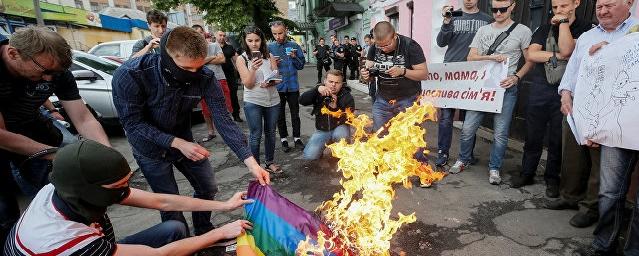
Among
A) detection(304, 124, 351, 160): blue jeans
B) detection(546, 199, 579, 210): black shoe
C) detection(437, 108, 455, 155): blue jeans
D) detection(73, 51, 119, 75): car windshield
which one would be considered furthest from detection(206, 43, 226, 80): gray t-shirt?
detection(546, 199, 579, 210): black shoe

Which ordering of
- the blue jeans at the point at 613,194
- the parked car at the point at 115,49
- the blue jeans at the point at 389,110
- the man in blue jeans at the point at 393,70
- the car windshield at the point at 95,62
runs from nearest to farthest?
the blue jeans at the point at 613,194
the man in blue jeans at the point at 393,70
the blue jeans at the point at 389,110
the car windshield at the point at 95,62
the parked car at the point at 115,49

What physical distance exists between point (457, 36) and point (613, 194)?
8.80 feet

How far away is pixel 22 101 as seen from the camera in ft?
8.00

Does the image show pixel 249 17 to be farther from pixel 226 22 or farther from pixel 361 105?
pixel 361 105

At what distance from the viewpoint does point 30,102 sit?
2492 mm

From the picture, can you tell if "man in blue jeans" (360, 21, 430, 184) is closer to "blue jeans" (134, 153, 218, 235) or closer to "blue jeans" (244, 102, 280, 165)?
"blue jeans" (244, 102, 280, 165)

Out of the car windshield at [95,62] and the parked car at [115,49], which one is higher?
the parked car at [115,49]

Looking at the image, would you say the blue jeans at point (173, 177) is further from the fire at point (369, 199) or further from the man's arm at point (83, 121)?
the fire at point (369, 199)

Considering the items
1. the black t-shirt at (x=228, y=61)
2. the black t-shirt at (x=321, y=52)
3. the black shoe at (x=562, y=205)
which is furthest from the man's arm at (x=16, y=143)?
the black t-shirt at (x=321, y=52)

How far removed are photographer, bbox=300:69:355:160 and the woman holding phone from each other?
565 millimetres

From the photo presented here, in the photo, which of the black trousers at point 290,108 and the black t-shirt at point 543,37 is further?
the black trousers at point 290,108

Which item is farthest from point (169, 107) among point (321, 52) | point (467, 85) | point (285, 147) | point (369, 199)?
point (321, 52)

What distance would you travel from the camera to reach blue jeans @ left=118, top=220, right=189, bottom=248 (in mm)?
2279

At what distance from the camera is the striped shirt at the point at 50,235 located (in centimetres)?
146
